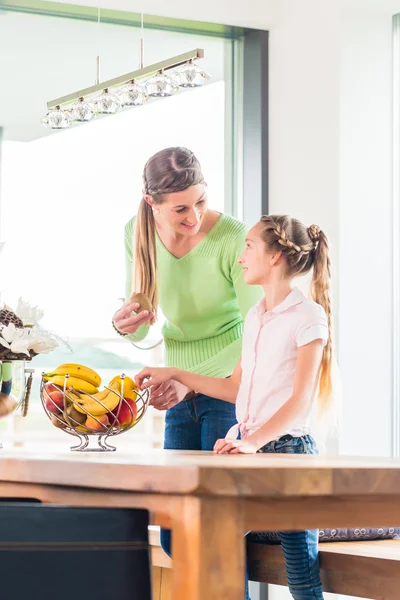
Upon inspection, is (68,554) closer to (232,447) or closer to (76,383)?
(232,447)

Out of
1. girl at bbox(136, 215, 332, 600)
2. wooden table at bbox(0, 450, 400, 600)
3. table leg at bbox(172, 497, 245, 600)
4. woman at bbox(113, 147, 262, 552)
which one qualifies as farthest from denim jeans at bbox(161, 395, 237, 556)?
table leg at bbox(172, 497, 245, 600)

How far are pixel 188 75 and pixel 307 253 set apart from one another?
668 mm

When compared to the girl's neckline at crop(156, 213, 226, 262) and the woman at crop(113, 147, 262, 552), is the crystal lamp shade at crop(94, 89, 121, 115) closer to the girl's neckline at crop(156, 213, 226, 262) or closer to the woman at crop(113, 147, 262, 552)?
the woman at crop(113, 147, 262, 552)

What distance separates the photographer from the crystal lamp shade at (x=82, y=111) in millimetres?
2833

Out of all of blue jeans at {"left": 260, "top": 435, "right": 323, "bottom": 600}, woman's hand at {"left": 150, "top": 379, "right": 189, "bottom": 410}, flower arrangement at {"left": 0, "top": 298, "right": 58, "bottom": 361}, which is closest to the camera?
flower arrangement at {"left": 0, "top": 298, "right": 58, "bottom": 361}

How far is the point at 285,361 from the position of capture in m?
2.20

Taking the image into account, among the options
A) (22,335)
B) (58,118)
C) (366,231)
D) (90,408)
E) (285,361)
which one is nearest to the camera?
(90,408)

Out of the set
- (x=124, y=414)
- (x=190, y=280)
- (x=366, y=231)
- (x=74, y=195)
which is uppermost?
(x=74, y=195)

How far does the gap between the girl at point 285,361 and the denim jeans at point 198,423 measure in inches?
5.7

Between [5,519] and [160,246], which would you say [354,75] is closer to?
[160,246]

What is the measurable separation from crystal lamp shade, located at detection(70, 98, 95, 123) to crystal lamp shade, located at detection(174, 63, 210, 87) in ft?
0.88

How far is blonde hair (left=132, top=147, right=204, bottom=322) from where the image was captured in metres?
2.63

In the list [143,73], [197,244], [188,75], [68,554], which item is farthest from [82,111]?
[68,554]

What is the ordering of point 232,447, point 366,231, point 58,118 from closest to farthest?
point 232,447 → point 58,118 → point 366,231
